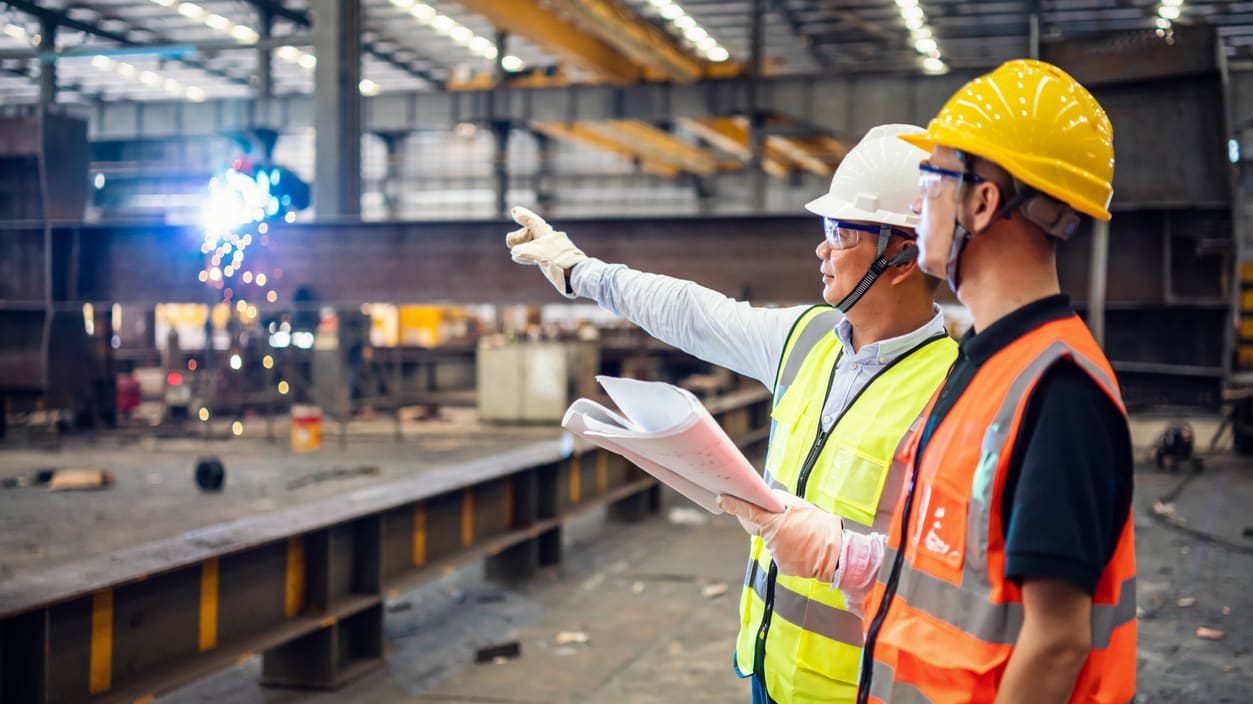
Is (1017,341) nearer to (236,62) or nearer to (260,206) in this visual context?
Result: (260,206)

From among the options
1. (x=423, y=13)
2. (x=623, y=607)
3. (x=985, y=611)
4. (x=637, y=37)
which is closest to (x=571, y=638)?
(x=623, y=607)

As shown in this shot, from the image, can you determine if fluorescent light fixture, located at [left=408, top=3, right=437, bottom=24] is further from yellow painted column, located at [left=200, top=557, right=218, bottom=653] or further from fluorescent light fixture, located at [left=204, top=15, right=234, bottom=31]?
yellow painted column, located at [left=200, top=557, right=218, bottom=653]

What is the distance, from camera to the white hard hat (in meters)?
2.35

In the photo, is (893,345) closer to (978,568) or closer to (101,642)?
(978,568)

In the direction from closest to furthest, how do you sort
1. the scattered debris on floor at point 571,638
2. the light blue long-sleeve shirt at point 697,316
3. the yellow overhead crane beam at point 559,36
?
the light blue long-sleeve shirt at point 697,316 → the scattered debris on floor at point 571,638 → the yellow overhead crane beam at point 559,36

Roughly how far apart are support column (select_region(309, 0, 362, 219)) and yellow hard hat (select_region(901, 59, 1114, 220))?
39.2ft

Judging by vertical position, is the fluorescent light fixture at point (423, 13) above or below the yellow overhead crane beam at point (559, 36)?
above

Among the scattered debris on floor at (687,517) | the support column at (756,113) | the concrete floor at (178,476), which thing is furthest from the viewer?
the support column at (756,113)

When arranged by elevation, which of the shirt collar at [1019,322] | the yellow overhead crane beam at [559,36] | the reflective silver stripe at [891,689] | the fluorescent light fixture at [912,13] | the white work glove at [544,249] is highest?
the fluorescent light fixture at [912,13]

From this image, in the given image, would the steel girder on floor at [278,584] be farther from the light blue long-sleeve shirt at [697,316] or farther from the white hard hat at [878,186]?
the white hard hat at [878,186]

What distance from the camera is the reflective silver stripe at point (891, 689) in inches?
61.1

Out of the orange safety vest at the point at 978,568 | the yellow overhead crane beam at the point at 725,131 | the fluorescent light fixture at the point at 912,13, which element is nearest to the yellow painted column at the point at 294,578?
the orange safety vest at the point at 978,568

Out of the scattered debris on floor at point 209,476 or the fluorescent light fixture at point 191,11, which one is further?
the fluorescent light fixture at point 191,11

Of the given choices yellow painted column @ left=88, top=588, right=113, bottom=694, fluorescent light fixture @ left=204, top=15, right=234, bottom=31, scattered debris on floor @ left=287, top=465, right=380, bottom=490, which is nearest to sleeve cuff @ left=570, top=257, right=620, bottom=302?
yellow painted column @ left=88, top=588, right=113, bottom=694
